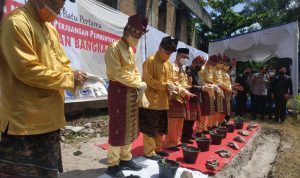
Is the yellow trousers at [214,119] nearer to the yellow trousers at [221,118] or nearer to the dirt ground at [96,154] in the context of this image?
the yellow trousers at [221,118]

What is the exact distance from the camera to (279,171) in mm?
5383

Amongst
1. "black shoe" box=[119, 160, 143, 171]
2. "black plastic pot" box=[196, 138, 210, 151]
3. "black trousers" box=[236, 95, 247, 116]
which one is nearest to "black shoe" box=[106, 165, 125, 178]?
"black shoe" box=[119, 160, 143, 171]

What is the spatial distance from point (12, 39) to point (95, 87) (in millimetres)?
882

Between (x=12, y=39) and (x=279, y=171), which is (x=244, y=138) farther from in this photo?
(x=12, y=39)

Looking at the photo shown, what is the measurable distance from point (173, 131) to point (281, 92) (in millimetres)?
6055

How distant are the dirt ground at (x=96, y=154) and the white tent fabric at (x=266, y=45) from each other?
10.6 feet

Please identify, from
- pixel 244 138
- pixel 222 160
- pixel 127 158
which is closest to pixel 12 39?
pixel 127 158

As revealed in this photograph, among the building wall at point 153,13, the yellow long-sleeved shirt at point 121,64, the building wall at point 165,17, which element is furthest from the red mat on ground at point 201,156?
the building wall at point 153,13

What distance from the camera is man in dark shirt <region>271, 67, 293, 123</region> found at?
10.1m

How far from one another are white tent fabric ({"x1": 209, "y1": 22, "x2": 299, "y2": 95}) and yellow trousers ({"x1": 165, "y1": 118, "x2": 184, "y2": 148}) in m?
6.86

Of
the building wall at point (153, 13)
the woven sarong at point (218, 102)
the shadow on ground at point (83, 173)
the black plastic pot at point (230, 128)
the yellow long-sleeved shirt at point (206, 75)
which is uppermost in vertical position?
the building wall at point (153, 13)

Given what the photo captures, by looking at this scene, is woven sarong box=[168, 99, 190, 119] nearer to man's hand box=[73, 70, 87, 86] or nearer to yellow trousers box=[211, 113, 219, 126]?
yellow trousers box=[211, 113, 219, 126]

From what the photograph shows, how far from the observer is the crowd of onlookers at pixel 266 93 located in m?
10.1

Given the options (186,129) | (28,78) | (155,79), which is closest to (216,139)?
(186,129)
